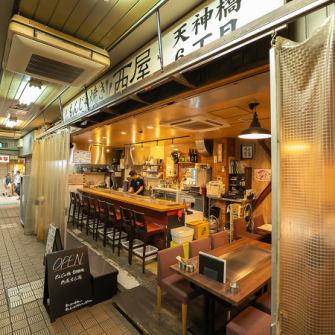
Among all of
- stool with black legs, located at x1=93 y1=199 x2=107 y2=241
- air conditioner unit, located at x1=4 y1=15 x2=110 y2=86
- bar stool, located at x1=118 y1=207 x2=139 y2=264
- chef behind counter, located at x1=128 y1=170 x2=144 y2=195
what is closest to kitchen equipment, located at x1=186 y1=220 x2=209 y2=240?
bar stool, located at x1=118 y1=207 x2=139 y2=264

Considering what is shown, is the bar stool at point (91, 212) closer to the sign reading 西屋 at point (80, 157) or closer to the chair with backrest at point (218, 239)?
the sign reading 西屋 at point (80, 157)

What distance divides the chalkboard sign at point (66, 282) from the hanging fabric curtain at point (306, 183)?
2529 mm

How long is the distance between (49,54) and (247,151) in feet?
17.3

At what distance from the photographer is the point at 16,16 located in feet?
6.55

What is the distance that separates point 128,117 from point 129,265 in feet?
8.59

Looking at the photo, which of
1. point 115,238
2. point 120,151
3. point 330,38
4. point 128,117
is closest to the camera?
point 330,38

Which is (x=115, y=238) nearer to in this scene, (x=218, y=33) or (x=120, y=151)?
(x=218, y=33)

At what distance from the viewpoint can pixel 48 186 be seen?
4.63 meters

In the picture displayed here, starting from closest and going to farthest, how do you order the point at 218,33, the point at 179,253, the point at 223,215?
the point at 218,33 → the point at 179,253 → the point at 223,215

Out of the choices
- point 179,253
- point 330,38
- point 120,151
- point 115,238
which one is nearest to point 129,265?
point 115,238

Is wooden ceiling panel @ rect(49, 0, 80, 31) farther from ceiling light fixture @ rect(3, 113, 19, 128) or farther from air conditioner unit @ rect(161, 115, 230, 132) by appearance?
ceiling light fixture @ rect(3, 113, 19, 128)

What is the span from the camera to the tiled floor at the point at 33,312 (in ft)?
8.02

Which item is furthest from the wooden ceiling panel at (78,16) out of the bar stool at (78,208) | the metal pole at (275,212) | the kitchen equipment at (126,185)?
the kitchen equipment at (126,185)

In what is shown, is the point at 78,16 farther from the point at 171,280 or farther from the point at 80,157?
the point at 80,157
